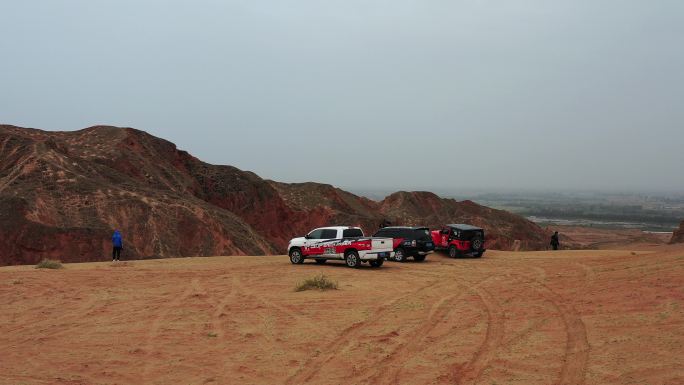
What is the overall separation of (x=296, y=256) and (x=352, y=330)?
13.9m

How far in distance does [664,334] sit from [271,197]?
5569 cm

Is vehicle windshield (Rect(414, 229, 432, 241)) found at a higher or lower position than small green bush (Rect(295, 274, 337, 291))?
higher

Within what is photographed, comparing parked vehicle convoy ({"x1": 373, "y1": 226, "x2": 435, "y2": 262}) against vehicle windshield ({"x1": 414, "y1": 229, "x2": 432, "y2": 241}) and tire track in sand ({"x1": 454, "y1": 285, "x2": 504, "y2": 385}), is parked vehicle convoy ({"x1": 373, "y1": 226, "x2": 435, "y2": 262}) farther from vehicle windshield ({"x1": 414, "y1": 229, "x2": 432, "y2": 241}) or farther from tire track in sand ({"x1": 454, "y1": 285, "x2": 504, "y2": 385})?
tire track in sand ({"x1": 454, "y1": 285, "x2": 504, "y2": 385})

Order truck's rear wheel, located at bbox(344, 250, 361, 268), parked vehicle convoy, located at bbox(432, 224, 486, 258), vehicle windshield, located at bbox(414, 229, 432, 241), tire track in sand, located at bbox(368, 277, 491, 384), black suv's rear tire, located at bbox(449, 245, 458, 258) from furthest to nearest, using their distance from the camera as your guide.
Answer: black suv's rear tire, located at bbox(449, 245, 458, 258) → parked vehicle convoy, located at bbox(432, 224, 486, 258) → vehicle windshield, located at bbox(414, 229, 432, 241) → truck's rear wheel, located at bbox(344, 250, 361, 268) → tire track in sand, located at bbox(368, 277, 491, 384)

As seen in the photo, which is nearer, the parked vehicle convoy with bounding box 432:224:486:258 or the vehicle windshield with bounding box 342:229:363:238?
the vehicle windshield with bounding box 342:229:363:238

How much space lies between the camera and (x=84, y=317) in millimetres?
13164


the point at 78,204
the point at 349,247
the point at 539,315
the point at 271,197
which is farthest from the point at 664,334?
the point at 271,197

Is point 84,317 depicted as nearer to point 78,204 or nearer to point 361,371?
point 361,371

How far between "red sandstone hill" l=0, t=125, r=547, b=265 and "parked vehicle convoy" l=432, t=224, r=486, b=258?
1692 centimetres

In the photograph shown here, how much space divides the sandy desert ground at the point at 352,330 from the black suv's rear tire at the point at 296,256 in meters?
5.85

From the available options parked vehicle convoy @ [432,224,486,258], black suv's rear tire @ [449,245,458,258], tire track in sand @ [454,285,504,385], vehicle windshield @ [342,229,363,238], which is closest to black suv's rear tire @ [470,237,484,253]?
parked vehicle convoy @ [432,224,486,258]

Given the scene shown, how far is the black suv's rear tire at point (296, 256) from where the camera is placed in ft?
83.1

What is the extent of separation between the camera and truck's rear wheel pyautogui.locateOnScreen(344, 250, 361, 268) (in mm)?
23556

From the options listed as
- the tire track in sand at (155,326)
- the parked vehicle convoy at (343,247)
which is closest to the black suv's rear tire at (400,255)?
the parked vehicle convoy at (343,247)
